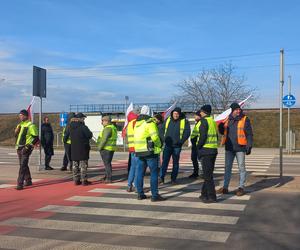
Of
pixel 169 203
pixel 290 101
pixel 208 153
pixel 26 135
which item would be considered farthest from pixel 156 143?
pixel 290 101

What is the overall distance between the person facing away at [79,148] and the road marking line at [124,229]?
382 centimetres

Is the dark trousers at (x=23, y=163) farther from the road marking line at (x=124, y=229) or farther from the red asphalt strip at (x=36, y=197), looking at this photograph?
the road marking line at (x=124, y=229)

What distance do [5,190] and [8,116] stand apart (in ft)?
217

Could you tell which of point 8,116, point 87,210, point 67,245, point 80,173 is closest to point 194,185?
point 80,173

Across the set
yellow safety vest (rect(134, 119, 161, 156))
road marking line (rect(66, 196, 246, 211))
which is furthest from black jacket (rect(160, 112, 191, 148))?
road marking line (rect(66, 196, 246, 211))

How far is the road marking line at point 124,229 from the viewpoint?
6238 millimetres

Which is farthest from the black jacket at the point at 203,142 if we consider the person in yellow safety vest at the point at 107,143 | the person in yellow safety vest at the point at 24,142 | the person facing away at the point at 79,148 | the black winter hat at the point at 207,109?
the person in yellow safety vest at the point at 24,142

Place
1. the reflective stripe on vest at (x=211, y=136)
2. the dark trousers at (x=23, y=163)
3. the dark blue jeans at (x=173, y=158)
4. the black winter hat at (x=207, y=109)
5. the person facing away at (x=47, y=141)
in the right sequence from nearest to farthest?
1. the reflective stripe on vest at (x=211, y=136)
2. the black winter hat at (x=207, y=109)
3. the dark trousers at (x=23, y=163)
4. the dark blue jeans at (x=173, y=158)
5. the person facing away at (x=47, y=141)

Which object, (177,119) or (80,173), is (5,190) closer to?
(80,173)

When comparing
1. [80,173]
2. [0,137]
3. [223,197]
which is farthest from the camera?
[0,137]

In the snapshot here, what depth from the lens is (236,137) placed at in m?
9.41

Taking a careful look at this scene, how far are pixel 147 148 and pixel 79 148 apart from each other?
2.80 metres

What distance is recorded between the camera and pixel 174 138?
450 inches

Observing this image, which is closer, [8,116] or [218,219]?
[218,219]
